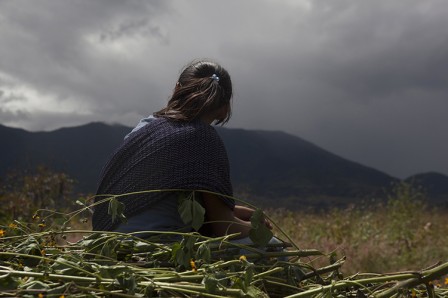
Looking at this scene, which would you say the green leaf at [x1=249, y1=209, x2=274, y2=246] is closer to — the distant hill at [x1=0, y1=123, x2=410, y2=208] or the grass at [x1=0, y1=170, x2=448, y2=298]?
the grass at [x1=0, y1=170, x2=448, y2=298]

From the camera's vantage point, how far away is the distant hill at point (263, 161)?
88.2 meters

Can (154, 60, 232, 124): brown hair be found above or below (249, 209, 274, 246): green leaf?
above

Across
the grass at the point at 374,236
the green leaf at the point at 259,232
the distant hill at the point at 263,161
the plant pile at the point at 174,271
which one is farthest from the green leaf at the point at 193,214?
the distant hill at the point at 263,161

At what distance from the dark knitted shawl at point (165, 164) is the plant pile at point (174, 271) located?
254mm

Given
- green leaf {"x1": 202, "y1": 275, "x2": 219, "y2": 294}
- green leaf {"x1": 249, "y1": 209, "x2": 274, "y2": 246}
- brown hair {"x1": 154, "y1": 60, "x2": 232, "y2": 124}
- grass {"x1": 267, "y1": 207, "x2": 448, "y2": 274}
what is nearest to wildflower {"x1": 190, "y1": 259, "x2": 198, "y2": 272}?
green leaf {"x1": 202, "y1": 275, "x2": 219, "y2": 294}

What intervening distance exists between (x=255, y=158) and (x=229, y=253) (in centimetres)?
11951

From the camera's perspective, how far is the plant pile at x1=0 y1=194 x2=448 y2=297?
152 centimetres

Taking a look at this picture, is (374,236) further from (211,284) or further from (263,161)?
(263,161)

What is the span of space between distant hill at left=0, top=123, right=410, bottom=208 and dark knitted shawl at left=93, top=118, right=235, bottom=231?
72.0m

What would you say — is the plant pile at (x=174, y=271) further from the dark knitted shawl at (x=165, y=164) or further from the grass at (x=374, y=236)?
the grass at (x=374, y=236)

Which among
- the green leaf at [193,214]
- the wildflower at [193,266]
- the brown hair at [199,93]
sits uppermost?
the brown hair at [199,93]

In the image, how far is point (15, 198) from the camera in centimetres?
798

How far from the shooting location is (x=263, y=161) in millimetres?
121062

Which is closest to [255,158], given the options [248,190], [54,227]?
[248,190]
